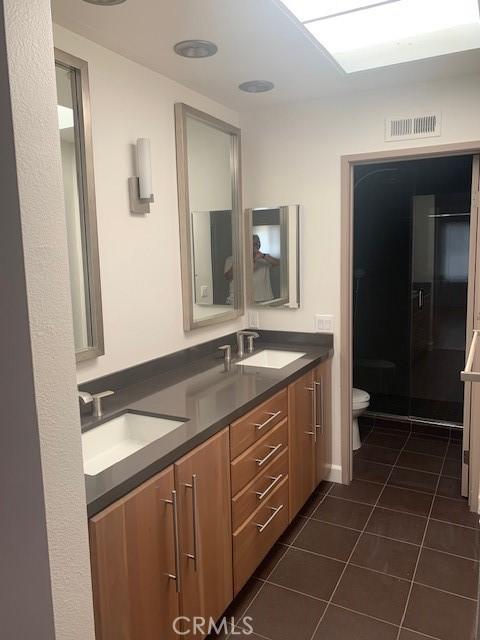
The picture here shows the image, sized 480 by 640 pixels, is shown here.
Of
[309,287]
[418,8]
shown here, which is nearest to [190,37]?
[418,8]

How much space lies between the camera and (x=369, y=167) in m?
4.24

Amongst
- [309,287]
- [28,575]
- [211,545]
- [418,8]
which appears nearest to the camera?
[28,575]

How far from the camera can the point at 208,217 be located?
9.10ft

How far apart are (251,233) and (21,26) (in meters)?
2.26

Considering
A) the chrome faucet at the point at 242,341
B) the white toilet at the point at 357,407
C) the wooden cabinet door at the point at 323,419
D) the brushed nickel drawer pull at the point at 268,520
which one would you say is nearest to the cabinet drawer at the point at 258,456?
the brushed nickel drawer pull at the point at 268,520

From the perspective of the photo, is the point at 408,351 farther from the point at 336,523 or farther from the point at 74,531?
the point at 74,531

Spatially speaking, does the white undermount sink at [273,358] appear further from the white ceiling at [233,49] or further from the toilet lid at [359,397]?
the white ceiling at [233,49]

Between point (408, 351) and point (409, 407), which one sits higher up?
point (408, 351)

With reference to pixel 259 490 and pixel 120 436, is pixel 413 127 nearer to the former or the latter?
pixel 259 490

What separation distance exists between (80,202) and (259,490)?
141 centimetres

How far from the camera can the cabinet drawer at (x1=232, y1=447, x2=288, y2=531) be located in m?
1.98

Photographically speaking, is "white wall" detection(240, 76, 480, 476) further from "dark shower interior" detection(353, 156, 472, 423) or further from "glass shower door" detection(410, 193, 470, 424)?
"glass shower door" detection(410, 193, 470, 424)

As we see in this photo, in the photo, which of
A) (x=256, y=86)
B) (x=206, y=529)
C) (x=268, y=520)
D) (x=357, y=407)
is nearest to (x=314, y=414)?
(x=268, y=520)

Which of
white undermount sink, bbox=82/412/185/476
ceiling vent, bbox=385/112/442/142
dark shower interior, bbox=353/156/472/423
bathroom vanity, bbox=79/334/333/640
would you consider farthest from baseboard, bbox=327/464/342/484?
ceiling vent, bbox=385/112/442/142
